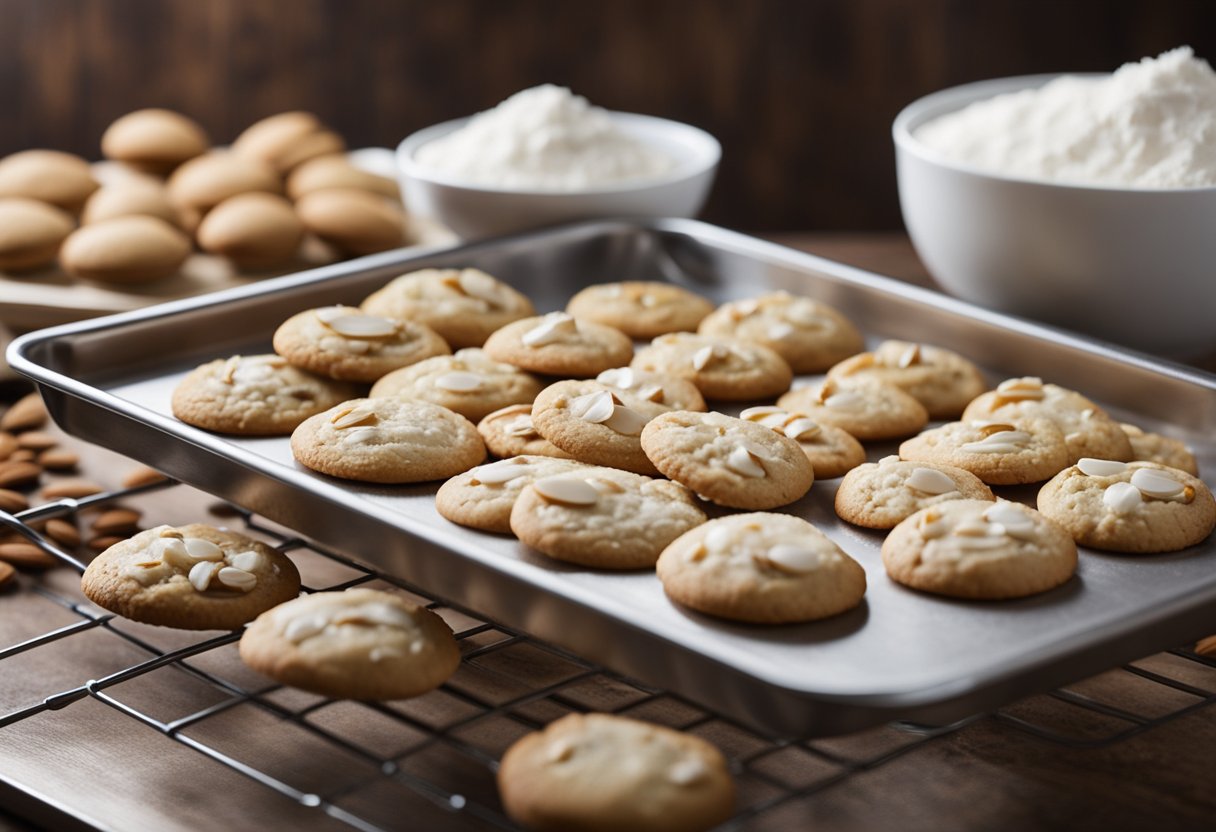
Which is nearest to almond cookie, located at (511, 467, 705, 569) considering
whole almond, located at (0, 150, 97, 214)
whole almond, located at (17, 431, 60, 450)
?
whole almond, located at (17, 431, 60, 450)

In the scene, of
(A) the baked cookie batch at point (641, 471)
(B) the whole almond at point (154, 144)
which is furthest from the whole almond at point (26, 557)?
(B) the whole almond at point (154, 144)

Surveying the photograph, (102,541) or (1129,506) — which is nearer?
(1129,506)

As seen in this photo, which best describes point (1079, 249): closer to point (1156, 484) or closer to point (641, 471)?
point (1156, 484)

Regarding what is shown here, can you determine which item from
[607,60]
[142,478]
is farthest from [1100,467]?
[607,60]

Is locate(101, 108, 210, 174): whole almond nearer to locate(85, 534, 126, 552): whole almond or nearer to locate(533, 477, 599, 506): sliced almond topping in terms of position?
locate(85, 534, 126, 552): whole almond

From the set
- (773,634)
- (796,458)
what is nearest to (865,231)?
(796,458)

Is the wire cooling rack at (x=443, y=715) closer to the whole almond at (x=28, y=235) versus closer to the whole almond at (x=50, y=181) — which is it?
the whole almond at (x=28, y=235)

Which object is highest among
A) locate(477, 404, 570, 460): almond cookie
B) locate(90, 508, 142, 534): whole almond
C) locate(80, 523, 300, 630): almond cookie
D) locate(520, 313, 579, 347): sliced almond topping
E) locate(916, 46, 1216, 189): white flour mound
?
locate(916, 46, 1216, 189): white flour mound
